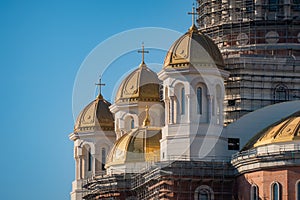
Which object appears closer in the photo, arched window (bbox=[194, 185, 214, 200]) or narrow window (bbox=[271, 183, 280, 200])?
narrow window (bbox=[271, 183, 280, 200])

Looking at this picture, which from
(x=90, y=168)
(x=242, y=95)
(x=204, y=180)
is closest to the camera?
(x=204, y=180)

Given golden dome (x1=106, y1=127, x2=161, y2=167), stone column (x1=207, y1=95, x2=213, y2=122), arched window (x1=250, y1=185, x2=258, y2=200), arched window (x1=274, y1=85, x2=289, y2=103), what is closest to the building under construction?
arched window (x1=274, y1=85, x2=289, y2=103)

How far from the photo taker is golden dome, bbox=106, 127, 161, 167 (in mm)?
106812

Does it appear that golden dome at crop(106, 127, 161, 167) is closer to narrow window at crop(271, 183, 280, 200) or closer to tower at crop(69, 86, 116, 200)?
tower at crop(69, 86, 116, 200)

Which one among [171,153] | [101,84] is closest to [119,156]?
[171,153]

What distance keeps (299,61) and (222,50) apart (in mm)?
6297

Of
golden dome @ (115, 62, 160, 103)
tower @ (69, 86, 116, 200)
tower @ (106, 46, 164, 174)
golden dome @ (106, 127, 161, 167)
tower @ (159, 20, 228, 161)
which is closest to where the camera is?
tower @ (159, 20, 228, 161)

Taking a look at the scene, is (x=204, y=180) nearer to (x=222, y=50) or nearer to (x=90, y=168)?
(x=222, y=50)

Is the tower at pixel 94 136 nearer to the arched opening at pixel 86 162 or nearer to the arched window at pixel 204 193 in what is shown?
the arched opening at pixel 86 162

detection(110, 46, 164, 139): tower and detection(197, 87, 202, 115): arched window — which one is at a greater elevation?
detection(110, 46, 164, 139): tower

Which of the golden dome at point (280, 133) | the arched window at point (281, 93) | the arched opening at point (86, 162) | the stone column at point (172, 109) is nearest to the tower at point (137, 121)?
the stone column at point (172, 109)

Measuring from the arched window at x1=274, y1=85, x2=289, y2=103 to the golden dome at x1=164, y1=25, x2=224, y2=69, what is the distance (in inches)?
242

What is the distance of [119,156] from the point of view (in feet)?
358

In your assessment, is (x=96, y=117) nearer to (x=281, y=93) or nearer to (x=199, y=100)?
(x=281, y=93)
